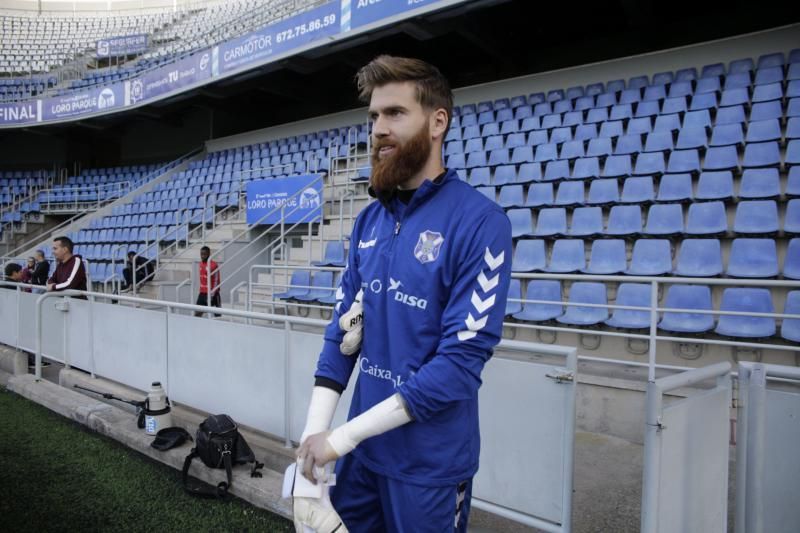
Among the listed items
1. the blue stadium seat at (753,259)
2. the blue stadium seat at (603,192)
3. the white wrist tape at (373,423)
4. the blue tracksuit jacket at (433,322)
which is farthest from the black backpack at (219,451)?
the blue stadium seat at (603,192)

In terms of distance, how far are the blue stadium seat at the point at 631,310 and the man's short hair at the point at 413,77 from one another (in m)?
3.63

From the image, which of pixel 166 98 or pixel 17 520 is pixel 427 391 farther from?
pixel 166 98

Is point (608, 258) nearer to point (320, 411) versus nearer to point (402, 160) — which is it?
point (402, 160)

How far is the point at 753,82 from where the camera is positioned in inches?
291

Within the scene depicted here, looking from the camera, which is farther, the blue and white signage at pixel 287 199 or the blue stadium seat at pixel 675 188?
the blue and white signage at pixel 287 199

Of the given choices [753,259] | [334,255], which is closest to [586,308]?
[753,259]

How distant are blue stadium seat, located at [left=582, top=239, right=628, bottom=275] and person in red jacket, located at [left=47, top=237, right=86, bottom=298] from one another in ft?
18.3

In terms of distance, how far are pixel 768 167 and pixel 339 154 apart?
26.4 ft

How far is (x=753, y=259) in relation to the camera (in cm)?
446

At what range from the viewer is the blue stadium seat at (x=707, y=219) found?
4.84 meters

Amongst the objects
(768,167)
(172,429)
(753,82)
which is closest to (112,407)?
(172,429)

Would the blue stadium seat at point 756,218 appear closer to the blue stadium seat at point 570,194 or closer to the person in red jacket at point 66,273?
the blue stadium seat at point 570,194

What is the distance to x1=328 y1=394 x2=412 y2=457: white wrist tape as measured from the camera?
1.11 metres

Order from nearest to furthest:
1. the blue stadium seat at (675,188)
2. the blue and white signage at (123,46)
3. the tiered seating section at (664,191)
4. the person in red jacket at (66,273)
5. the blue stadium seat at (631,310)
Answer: the blue stadium seat at (631,310) < the tiered seating section at (664,191) < the blue stadium seat at (675,188) < the person in red jacket at (66,273) < the blue and white signage at (123,46)
